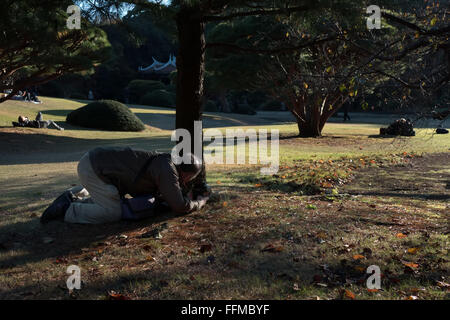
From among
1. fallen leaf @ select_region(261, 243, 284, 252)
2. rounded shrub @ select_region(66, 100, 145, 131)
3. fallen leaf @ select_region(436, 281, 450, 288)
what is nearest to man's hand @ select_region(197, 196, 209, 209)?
fallen leaf @ select_region(261, 243, 284, 252)

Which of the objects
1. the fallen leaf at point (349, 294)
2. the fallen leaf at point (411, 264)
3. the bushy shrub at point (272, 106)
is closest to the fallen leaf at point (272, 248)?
the fallen leaf at point (349, 294)

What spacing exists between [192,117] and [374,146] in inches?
486

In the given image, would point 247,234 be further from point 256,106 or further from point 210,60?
point 256,106

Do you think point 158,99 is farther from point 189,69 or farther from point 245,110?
point 189,69

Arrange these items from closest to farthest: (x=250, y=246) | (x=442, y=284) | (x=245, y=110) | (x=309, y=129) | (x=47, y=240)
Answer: (x=442, y=284) < (x=250, y=246) < (x=47, y=240) < (x=309, y=129) < (x=245, y=110)

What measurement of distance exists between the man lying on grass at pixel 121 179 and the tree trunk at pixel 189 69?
1.03 m

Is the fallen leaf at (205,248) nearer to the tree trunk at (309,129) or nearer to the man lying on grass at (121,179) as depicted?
the man lying on grass at (121,179)

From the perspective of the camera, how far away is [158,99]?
3894cm

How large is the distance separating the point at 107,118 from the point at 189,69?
1733 cm

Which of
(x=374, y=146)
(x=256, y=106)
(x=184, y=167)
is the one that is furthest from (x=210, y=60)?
(x=256, y=106)

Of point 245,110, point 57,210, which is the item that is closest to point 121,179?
point 57,210

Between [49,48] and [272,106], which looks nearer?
[49,48]

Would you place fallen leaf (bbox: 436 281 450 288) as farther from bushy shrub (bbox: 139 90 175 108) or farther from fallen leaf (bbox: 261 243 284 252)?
bushy shrub (bbox: 139 90 175 108)

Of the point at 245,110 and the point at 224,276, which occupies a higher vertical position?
the point at 245,110
